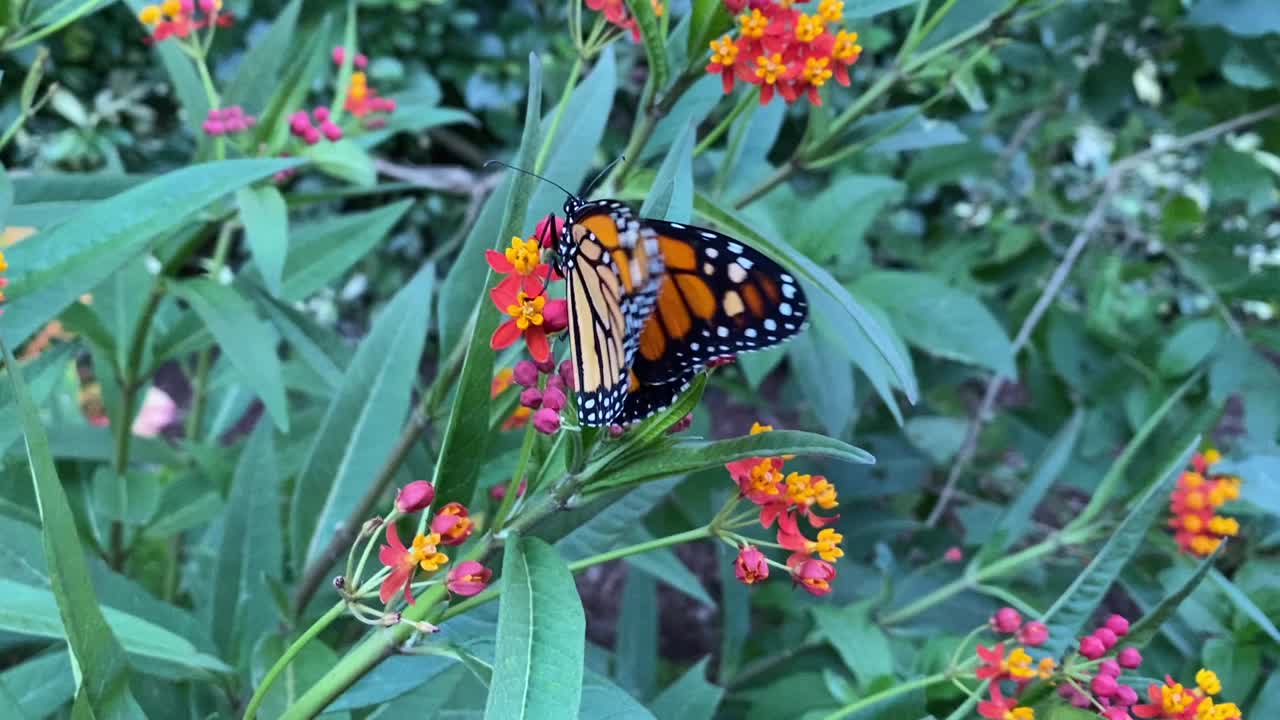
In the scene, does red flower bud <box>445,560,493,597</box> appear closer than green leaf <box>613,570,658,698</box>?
Yes

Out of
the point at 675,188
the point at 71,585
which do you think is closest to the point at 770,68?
the point at 675,188

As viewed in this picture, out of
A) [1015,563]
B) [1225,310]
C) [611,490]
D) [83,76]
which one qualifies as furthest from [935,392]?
[83,76]

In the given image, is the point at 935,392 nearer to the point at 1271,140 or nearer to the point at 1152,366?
the point at 1152,366

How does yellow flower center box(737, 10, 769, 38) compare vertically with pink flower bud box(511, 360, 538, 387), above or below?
above

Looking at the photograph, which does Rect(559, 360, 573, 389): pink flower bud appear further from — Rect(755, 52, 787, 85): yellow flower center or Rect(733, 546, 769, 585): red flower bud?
Rect(755, 52, 787, 85): yellow flower center

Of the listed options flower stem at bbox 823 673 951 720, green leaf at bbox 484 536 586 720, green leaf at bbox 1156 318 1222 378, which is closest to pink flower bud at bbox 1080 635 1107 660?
flower stem at bbox 823 673 951 720

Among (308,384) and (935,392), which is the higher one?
(308,384)
